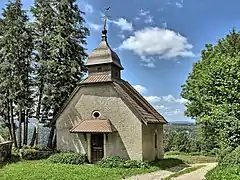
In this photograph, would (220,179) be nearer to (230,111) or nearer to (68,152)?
(230,111)

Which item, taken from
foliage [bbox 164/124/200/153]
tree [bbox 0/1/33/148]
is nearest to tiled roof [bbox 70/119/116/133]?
tree [bbox 0/1/33/148]

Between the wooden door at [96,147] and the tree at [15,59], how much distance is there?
23.2 ft

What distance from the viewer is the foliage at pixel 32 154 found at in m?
22.4

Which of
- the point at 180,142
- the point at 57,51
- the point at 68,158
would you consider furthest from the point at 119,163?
the point at 180,142

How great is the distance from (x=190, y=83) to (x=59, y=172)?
1989cm

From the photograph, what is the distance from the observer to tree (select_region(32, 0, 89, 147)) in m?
25.8

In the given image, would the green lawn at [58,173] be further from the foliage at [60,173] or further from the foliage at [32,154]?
the foliage at [32,154]

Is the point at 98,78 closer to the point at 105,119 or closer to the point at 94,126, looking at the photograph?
the point at 105,119

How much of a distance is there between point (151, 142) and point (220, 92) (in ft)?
21.6

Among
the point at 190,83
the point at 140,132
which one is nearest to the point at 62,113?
the point at 140,132

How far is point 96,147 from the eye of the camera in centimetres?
2275

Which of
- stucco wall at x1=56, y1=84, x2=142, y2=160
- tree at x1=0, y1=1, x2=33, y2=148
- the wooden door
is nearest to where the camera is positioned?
stucco wall at x1=56, y1=84, x2=142, y2=160

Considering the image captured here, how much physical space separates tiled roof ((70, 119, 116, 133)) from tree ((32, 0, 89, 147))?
450cm

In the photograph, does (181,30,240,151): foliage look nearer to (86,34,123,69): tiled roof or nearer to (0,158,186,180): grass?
(0,158,186,180): grass
